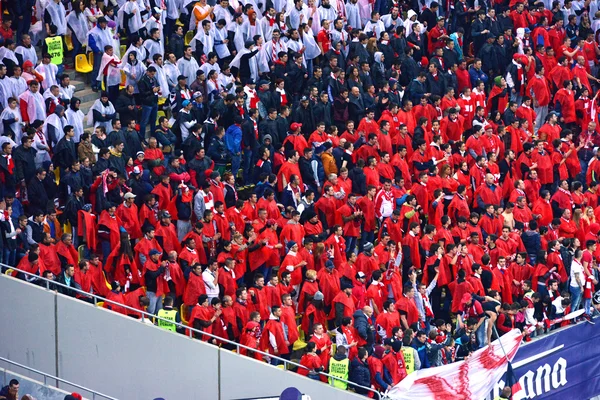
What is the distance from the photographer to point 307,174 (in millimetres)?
24562

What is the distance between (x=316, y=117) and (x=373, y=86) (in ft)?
5.74

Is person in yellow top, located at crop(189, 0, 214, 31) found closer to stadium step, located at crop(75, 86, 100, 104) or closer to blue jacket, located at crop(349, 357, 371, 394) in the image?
stadium step, located at crop(75, 86, 100, 104)

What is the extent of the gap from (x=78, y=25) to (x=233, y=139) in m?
3.67

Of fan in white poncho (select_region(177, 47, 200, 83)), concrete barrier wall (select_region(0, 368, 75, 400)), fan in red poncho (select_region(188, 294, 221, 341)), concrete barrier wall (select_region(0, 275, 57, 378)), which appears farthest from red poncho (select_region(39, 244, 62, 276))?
fan in white poncho (select_region(177, 47, 200, 83))

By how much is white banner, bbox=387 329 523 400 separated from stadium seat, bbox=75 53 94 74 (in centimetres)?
920

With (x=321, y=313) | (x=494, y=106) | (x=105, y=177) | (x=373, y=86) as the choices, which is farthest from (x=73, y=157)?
(x=494, y=106)

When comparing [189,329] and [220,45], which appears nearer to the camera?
[189,329]

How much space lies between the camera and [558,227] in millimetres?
24328

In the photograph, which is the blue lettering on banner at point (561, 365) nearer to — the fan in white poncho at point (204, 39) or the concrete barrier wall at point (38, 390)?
the concrete barrier wall at point (38, 390)

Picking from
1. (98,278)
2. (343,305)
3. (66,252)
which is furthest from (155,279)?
(343,305)

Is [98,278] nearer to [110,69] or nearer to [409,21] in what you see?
[110,69]

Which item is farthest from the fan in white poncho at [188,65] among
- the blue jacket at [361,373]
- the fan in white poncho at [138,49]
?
the blue jacket at [361,373]

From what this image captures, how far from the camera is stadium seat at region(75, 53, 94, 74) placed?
26.0m

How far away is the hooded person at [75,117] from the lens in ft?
77.1
